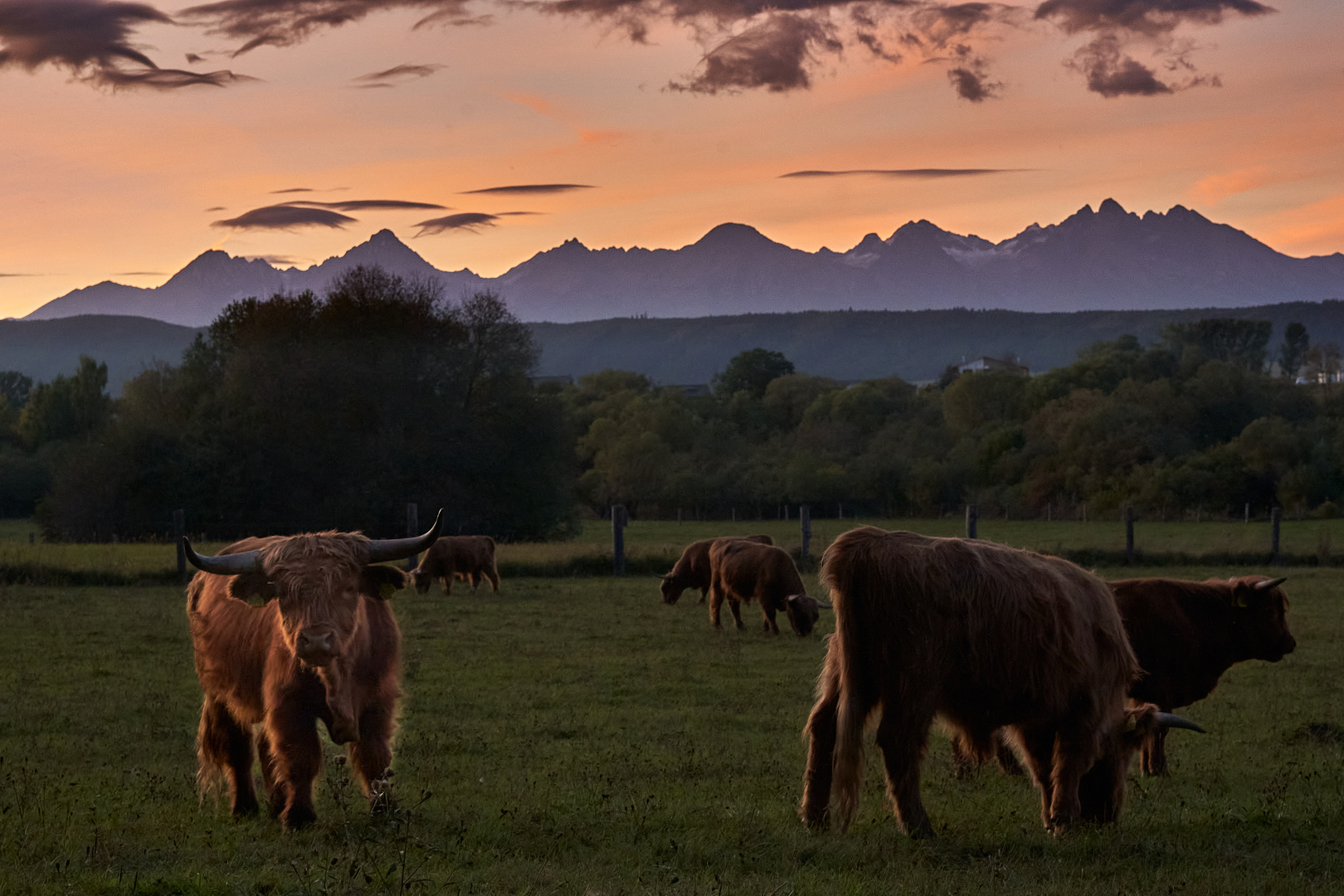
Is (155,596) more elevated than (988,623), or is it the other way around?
(988,623)

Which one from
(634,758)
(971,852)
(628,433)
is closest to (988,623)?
(971,852)

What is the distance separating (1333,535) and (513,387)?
3051 cm

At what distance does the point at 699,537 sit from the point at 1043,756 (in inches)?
1568

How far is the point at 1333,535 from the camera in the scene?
43031 millimetres

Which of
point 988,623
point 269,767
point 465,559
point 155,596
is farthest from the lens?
point 465,559

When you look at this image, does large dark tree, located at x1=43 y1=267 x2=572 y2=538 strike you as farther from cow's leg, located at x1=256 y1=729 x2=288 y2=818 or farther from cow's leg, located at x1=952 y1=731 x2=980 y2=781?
cow's leg, located at x1=952 y1=731 x2=980 y2=781

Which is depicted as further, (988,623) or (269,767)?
(269,767)

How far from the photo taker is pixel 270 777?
Result: 7355mm

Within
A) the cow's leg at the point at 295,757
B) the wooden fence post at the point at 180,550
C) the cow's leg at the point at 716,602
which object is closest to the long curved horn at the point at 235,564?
the cow's leg at the point at 295,757

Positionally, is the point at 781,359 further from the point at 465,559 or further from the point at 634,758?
the point at 634,758

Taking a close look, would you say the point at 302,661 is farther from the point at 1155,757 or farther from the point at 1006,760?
the point at 1155,757

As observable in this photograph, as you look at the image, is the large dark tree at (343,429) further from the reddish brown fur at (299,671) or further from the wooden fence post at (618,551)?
the reddish brown fur at (299,671)

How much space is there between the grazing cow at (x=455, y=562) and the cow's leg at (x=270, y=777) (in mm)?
16366

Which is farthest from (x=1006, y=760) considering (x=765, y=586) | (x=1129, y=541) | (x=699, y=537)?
(x=699, y=537)
